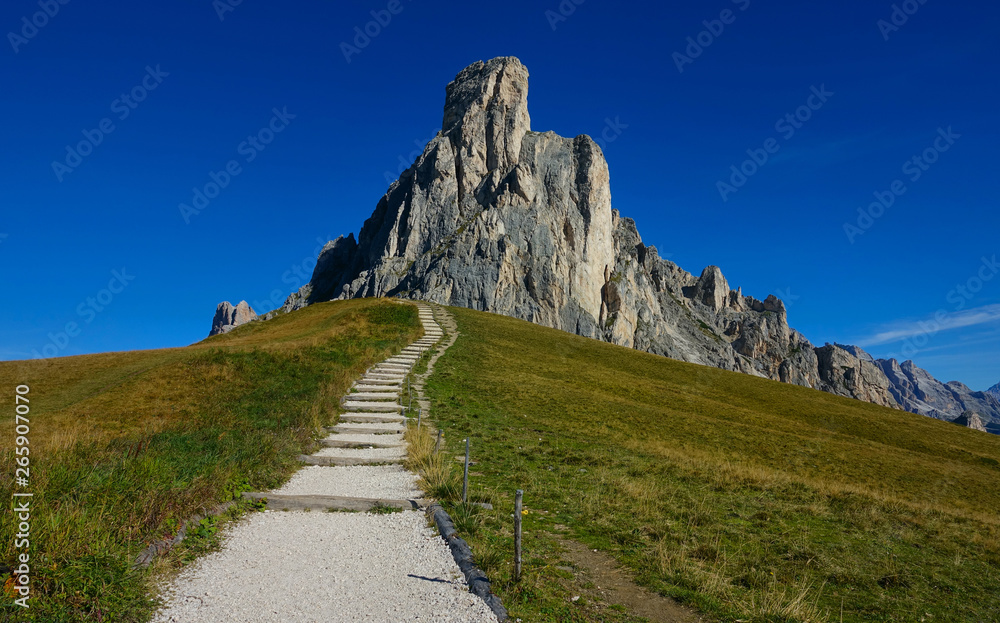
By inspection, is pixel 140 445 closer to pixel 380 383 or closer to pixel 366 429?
pixel 366 429

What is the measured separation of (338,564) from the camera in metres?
7.31

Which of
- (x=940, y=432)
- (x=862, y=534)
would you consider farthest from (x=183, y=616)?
(x=940, y=432)

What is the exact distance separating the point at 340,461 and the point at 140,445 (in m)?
5.11

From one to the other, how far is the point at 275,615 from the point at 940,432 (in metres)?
51.7

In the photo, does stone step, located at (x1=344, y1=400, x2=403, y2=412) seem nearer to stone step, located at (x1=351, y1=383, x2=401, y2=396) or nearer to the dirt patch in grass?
stone step, located at (x1=351, y1=383, x2=401, y2=396)

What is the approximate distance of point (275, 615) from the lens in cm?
579

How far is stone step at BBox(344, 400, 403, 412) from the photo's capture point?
749 inches

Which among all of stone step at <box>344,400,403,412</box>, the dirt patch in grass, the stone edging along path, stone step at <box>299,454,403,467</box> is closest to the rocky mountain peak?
stone step at <box>344,400,403,412</box>

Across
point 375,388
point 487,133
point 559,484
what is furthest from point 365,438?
point 487,133

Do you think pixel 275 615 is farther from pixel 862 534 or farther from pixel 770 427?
pixel 770 427

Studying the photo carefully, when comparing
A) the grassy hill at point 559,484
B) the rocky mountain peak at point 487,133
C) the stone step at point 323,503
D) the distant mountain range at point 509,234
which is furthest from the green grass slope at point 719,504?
the rocky mountain peak at point 487,133

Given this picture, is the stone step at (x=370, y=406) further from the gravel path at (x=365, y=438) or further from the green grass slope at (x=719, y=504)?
the gravel path at (x=365, y=438)

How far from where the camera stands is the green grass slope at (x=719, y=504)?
711cm

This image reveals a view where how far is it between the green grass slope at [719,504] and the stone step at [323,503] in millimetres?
1502
